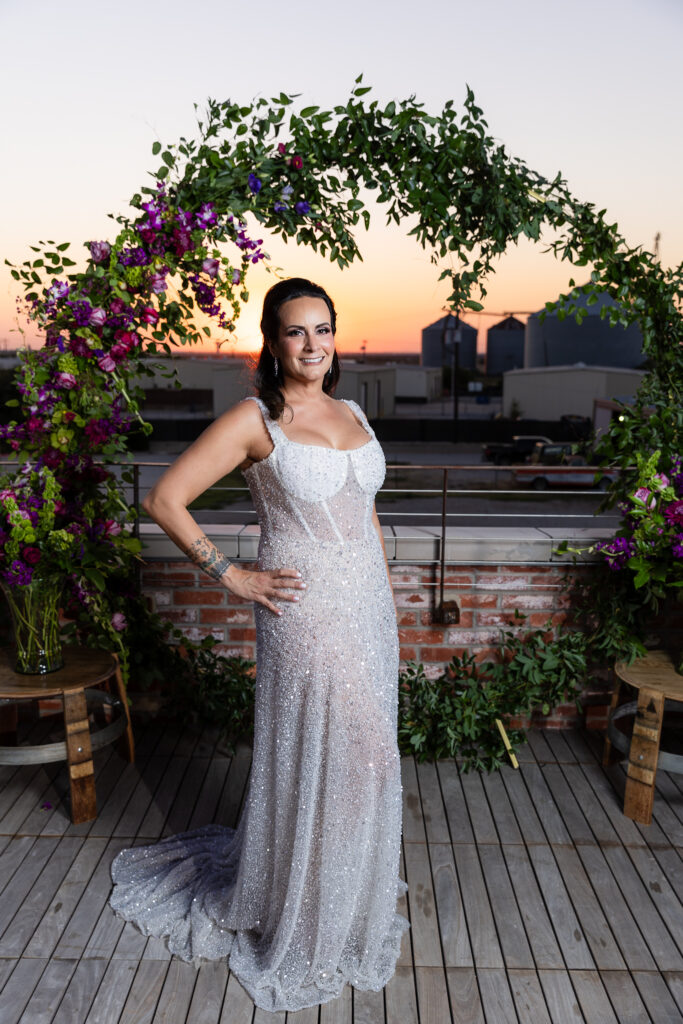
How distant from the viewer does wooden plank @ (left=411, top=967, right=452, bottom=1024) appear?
1.94 meters

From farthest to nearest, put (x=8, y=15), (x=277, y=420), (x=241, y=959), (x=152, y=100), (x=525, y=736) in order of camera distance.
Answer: (x=8, y=15) < (x=525, y=736) < (x=152, y=100) < (x=241, y=959) < (x=277, y=420)

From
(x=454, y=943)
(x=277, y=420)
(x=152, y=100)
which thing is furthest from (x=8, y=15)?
(x=454, y=943)

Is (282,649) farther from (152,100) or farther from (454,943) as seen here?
(152,100)

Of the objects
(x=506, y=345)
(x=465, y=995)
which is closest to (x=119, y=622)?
(x=465, y=995)

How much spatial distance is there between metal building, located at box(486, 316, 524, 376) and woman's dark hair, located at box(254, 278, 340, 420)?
8554cm

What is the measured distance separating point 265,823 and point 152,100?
2.26 metres

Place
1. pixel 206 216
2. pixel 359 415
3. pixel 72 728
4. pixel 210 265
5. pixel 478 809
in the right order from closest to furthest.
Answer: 1. pixel 359 415
2. pixel 206 216
3. pixel 210 265
4. pixel 72 728
5. pixel 478 809

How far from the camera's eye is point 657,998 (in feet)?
6.55

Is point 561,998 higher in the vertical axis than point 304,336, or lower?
lower

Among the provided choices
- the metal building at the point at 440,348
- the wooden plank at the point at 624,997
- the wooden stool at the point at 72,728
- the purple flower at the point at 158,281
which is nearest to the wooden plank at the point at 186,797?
the wooden stool at the point at 72,728

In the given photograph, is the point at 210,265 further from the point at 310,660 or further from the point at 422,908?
the point at 422,908

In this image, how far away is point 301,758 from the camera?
204 cm

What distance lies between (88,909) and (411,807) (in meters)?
1.23

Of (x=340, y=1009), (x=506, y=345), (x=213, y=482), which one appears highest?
(x=506, y=345)
